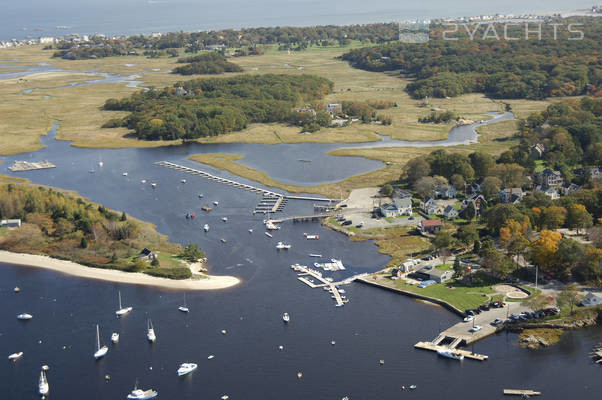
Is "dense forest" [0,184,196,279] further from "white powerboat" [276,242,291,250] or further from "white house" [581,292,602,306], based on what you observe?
"white house" [581,292,602,306]

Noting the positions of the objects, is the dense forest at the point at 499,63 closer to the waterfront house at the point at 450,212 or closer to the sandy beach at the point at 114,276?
the waterfront house at the point at 450,212

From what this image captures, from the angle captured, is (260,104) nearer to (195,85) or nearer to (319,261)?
(195,85)

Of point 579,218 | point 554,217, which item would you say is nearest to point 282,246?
point 554,217

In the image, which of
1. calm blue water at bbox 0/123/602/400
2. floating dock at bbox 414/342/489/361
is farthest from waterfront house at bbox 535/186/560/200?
floating dock at bbox 414/342/489/361

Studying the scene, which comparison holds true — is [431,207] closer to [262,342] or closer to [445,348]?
[445,348]

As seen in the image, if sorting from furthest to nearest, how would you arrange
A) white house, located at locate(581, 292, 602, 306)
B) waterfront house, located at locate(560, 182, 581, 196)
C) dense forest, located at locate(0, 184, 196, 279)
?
waterfront house, located at locate(560, 182, 581, 196) < dense forest, located at locate(0, 184, 196, 279) < white house, located at locate(581, 292, 602, 306)

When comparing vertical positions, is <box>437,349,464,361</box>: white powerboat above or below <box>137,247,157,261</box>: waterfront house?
below
